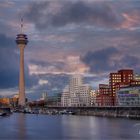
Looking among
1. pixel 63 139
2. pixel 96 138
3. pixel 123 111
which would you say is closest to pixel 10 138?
pixel 63 139

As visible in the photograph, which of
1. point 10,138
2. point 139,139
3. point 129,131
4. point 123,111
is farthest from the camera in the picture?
point 123,111

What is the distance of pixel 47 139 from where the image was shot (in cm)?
8494

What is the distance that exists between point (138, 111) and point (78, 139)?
10133 centimetres

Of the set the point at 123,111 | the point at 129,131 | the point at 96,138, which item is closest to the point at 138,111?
the point at 123,111

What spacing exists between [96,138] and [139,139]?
778 centimetres

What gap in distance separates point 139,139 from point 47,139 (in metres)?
15.5

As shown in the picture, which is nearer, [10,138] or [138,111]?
[10,138]

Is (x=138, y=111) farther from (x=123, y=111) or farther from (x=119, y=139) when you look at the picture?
(x=119, y=139)

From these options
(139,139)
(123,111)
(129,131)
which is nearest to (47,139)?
(139,139)

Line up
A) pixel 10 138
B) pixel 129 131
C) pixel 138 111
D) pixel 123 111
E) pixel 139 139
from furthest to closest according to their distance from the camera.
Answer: pixel 123 111, pixel 138 111, pixel 129 131, pixel 10 138, pixel 139 139

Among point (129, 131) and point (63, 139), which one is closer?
point (63, 139)

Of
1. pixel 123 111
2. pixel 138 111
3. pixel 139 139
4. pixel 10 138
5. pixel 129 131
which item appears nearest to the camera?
pixel 139 139

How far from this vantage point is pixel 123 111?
19775 centimetres

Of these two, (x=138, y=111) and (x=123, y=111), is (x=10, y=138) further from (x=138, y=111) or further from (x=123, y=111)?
(x=123, y=111)
